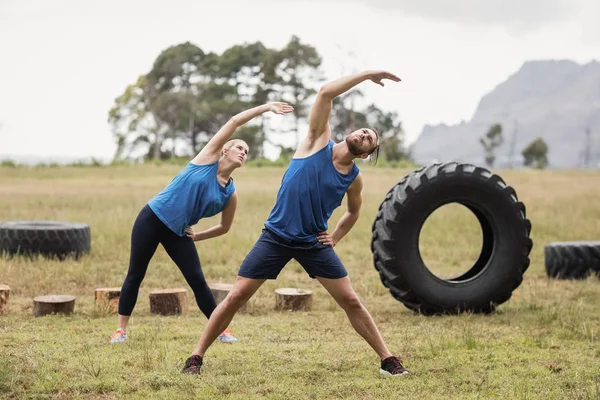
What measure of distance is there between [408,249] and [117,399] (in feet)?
14.1

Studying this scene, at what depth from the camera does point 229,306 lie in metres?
5.88

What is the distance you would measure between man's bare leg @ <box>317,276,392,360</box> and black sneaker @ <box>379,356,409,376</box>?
0.13ft

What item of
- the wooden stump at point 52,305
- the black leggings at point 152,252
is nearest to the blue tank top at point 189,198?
the black leggings at point 152,252

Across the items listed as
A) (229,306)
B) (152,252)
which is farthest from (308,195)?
(152,252)

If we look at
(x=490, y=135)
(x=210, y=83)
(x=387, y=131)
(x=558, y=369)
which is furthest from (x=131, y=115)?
(x=558, y=369)

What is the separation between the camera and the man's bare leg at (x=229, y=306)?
586 centimetres

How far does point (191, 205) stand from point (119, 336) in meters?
1.35

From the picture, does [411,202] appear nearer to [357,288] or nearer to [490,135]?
[357,288]

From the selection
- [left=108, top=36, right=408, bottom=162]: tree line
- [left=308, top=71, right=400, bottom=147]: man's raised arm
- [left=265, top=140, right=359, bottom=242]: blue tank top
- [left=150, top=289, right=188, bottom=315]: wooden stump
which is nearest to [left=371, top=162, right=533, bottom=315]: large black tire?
[left=150, top=289, right=188, bottom=315]: wooden stump

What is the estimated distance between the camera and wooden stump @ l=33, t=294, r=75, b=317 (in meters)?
8.32

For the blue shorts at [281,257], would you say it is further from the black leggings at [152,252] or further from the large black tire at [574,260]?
the large black tire at [574,260]

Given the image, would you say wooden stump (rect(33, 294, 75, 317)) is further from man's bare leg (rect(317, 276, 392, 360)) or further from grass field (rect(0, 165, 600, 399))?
man's bare leg (rect(317, 276, 392, 360))

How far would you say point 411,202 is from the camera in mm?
8961

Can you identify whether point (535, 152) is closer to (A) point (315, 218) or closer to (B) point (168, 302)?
(B) point (168, 302)
